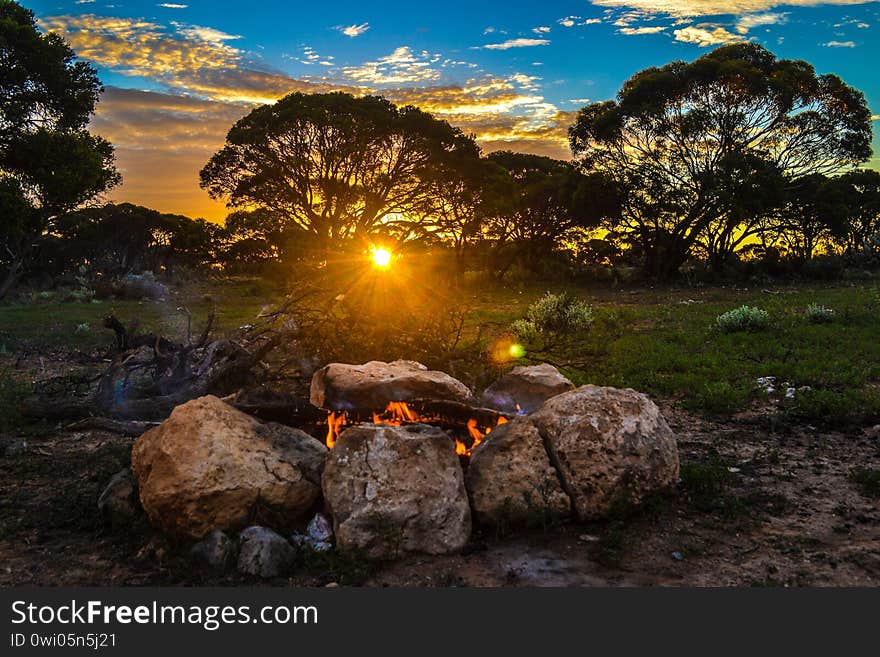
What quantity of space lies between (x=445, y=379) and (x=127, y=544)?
11.6ft

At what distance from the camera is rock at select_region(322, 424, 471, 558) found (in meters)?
4.67

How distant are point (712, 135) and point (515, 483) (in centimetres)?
3264

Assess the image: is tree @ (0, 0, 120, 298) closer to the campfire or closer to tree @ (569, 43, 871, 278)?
the campfire

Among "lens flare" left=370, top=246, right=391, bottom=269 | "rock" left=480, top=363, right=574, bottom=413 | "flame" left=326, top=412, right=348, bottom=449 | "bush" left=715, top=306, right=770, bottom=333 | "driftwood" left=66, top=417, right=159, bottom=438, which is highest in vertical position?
"lens flare" left=370, top=246, right=391, bottom=269

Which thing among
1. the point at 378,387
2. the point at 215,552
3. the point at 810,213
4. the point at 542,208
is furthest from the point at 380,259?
the point at 810,213

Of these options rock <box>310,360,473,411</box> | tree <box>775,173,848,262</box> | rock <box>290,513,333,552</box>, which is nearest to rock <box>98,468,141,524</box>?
rock <box>290,513,333,552</box>

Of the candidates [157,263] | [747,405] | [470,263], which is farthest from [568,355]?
[157,263]

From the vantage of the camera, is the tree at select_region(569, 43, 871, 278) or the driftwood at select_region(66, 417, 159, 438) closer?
the driftwood at select_region(66, 417, 159, 438)

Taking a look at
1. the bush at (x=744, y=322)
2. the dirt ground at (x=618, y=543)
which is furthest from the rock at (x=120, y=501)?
the bush at (x=744, y=322)

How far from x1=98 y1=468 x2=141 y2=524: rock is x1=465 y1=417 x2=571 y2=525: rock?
295 cm

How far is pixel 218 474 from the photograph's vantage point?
16.1 ft

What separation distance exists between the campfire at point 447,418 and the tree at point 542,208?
2915cm

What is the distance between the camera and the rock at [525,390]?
728cm

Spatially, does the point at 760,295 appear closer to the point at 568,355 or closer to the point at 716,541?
the point at 568,355
